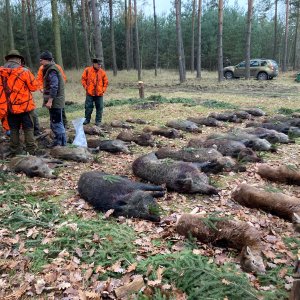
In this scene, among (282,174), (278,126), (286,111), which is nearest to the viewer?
(282,174)

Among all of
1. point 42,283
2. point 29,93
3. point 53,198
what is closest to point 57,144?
point 29,93

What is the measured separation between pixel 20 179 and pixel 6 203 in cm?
111

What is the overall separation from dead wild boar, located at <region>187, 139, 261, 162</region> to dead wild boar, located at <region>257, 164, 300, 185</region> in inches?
26.1

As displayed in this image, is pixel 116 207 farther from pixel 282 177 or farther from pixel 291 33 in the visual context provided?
pixel 291 33

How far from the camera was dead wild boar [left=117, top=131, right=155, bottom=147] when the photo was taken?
8289 millimetres

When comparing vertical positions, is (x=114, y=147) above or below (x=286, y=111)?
below

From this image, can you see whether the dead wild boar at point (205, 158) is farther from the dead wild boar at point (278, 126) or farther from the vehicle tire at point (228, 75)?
the vehicle tire at point (228, 75)

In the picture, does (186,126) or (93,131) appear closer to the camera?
(93,131)

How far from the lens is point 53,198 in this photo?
5.26 metres

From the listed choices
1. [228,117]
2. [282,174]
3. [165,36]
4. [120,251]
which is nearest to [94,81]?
[228,117]

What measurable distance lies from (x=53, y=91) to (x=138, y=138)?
2414 millimetres

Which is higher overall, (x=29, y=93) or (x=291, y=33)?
(x=291, y=33)

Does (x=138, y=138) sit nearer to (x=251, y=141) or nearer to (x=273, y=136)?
(x=251, y=141)

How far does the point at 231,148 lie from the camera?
23.3 feet
